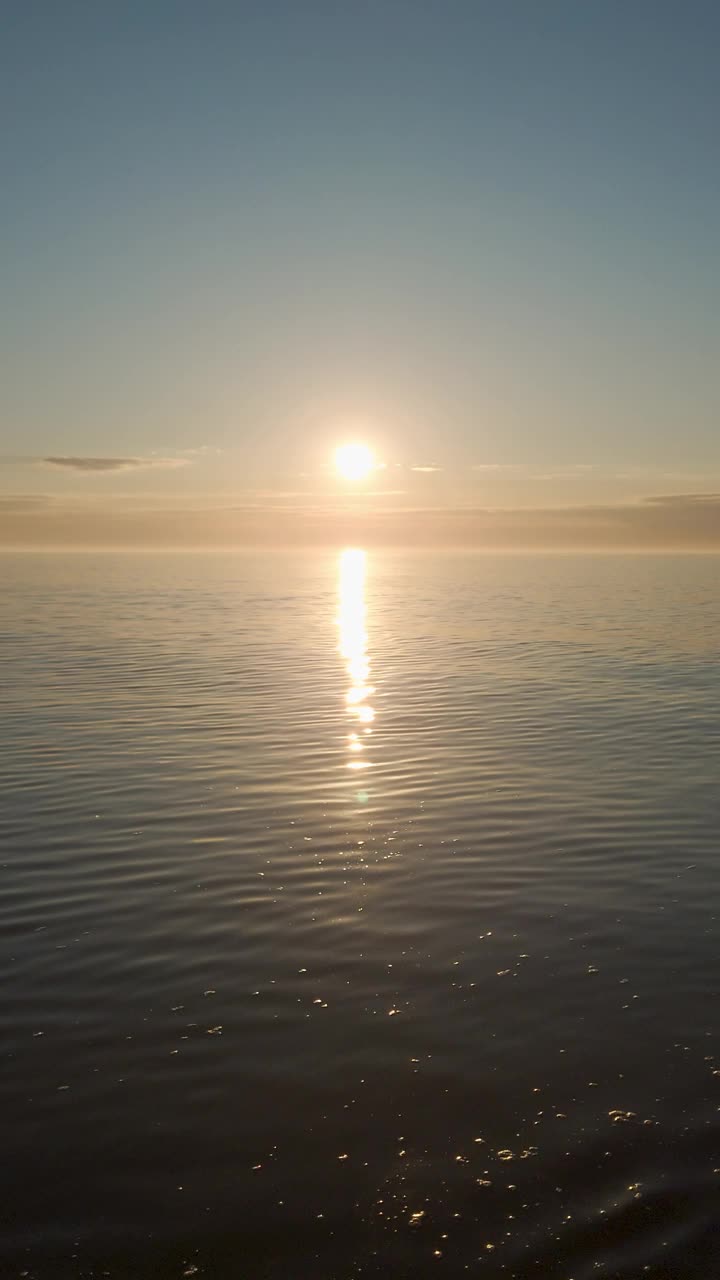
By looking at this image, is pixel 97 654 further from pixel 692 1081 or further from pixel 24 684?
pixel 692 1081

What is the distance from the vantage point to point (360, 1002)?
10.4 meters

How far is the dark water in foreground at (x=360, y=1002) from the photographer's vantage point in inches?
278

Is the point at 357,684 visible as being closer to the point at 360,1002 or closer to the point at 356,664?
the point at 356,664

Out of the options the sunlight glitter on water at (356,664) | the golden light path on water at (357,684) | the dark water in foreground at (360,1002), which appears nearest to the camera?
the dark water in foreground at (360,1002)

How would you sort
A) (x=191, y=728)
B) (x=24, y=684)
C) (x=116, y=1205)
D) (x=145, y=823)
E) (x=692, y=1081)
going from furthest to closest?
(x=24, y=684)
(x=191, y=728)
(x=145, y=823)
(x=692, y=1081)
(x=116, y=1205)

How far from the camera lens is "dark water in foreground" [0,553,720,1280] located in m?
7.05

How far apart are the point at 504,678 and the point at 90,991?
26.4 meters

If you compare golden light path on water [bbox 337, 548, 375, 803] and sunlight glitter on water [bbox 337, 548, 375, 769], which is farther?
sunlight glitter on water [bbox 337, 548, 375, 769]

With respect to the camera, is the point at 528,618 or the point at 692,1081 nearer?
the point at 692,1081

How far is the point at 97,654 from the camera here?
42.2 m

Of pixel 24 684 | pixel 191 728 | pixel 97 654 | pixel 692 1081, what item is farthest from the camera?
pixel 97 654

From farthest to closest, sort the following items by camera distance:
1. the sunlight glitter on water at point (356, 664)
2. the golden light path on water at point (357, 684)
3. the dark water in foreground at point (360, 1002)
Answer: the sunlight glitter on water at point (356, 664), the golden light path on water at point (357, 684), the dark water in foreground at point (360, 1002)

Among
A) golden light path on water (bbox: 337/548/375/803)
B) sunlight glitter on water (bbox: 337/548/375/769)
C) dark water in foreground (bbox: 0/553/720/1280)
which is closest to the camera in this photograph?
dark water in foreground (bbox: 0/553/720/1280)

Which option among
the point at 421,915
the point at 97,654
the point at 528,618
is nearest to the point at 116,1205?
the point at 421,915
